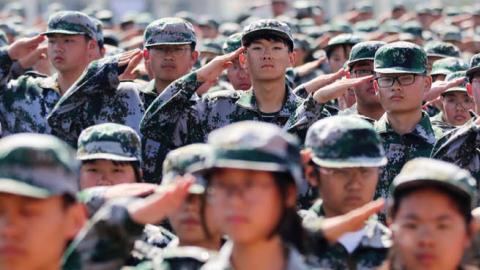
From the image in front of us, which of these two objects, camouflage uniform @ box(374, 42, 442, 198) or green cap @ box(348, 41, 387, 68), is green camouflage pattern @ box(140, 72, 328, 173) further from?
green cap @ box(348, 41, 387, 68)

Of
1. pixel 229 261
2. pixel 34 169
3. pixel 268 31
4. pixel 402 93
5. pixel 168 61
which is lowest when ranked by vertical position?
pixel 229 261

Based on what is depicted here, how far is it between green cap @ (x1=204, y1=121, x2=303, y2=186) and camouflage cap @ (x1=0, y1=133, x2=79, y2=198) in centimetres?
53

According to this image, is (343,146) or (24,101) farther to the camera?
(24,101)

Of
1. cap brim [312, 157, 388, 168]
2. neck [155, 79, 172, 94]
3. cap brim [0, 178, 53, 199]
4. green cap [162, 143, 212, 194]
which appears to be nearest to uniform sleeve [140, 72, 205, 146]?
neck [155, 79, 172, 94]

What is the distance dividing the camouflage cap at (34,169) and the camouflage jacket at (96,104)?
183 inches

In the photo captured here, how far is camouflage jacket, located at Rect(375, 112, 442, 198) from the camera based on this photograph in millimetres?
9461

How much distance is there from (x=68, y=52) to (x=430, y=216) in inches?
221

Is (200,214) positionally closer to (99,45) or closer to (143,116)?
(143,116)

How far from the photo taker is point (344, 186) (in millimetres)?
6980

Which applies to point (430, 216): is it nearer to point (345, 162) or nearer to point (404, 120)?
point (345, 162)

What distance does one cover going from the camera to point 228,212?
565 cm

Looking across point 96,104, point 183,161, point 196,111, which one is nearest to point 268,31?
point 196,111

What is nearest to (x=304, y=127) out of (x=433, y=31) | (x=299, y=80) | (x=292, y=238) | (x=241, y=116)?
(x=241, y=116)

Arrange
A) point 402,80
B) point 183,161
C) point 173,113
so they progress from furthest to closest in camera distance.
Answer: point 173,113 → point 402,80 → point 183,161
